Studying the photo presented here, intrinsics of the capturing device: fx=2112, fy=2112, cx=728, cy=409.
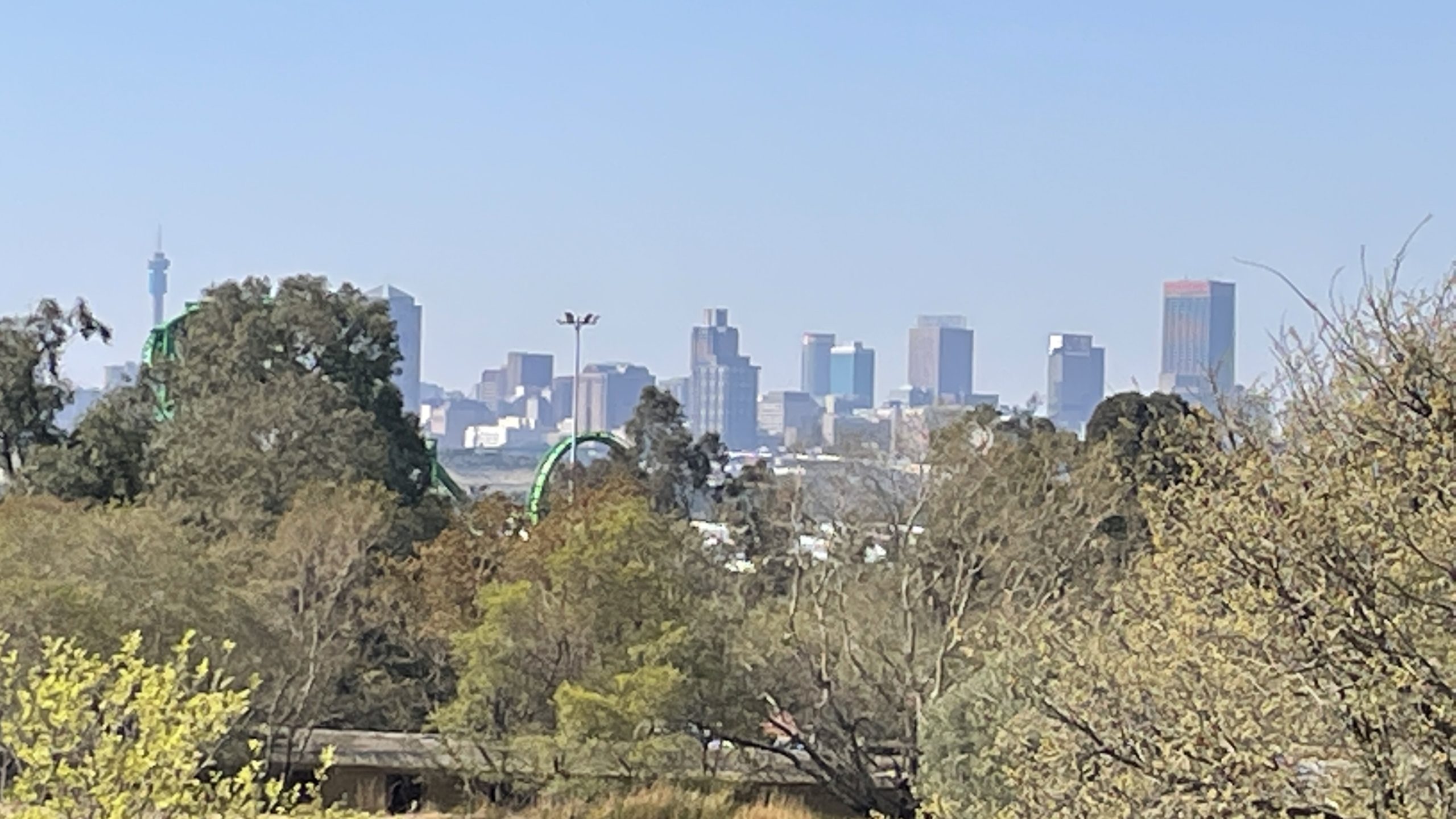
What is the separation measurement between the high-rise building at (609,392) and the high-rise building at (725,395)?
4.17m

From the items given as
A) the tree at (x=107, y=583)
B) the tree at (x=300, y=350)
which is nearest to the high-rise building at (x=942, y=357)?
the tree at (x=300, y=350)

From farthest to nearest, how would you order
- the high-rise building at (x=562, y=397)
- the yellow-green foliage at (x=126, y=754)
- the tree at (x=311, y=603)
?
the high-rise building at (x=562, y=397)
the tree at (x=311, y=603)
the yellow-green foliage at (x=126, y=754)

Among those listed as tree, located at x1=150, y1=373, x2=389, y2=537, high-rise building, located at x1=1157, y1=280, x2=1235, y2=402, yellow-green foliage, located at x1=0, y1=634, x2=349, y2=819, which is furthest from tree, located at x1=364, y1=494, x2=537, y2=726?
high-rise building, located at x1=1157, y1=280, x2=1235, y2=402

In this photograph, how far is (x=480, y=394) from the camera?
647ft

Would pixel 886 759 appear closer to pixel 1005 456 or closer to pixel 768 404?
pixel 1005 456

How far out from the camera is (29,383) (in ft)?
124

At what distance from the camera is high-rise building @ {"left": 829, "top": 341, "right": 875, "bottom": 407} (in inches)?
7101

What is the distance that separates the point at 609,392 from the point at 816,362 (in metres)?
37.4

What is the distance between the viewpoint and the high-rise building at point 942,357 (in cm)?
15862

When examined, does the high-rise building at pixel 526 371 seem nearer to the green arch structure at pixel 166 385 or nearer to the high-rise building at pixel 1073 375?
the high-rise building at pixel 1073 375

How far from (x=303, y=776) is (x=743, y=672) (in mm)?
5499

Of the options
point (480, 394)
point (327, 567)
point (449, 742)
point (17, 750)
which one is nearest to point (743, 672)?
point (449, 742)

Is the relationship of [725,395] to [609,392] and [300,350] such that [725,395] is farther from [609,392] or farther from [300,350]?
[300,350]

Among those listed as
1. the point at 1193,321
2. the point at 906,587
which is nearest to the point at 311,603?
the point at 906,587
